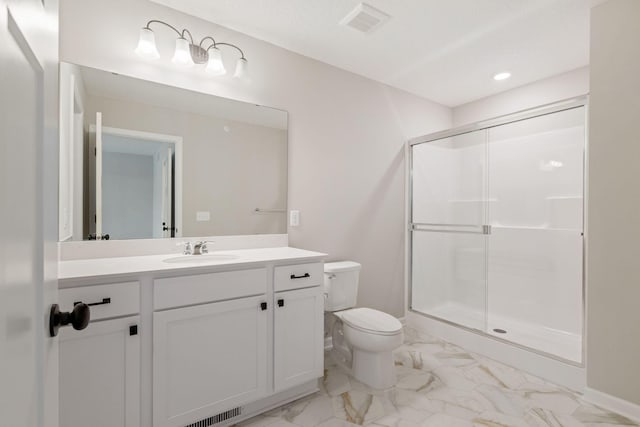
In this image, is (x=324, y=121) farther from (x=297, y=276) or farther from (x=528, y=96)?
(x=528, y=96)

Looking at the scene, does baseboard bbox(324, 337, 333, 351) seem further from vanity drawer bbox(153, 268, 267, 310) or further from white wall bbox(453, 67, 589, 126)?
white wall bbox(453, 67, 589, 126)

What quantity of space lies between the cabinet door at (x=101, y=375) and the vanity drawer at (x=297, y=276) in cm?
71

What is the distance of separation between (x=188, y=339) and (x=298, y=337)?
2.07 feet

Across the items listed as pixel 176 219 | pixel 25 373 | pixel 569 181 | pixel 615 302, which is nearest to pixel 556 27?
pixel 569 181

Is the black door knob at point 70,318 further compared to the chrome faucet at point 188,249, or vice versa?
the chrome faucet at point 188,249

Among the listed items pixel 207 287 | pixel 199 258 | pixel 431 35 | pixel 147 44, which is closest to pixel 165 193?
pixel 199 258

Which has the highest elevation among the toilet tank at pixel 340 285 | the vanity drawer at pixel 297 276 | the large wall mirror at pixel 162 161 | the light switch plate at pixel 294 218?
the large wall mirror at pixel 162 161

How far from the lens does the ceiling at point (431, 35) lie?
1.93m

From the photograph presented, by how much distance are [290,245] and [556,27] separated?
239 cm

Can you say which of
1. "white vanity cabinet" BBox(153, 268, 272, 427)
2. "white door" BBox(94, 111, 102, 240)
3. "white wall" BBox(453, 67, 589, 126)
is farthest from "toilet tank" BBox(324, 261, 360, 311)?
"white wall" BBox(453, 67, 589, 126)

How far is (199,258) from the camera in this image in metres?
1.88

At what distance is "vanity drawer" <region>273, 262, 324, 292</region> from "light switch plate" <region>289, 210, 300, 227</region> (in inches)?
21.0

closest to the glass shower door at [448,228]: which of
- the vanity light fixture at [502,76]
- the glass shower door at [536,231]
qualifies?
the glass shower door at [536,231]

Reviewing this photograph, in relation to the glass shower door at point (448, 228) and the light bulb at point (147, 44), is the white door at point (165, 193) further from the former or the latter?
the glass shower door at point (448, 228)
